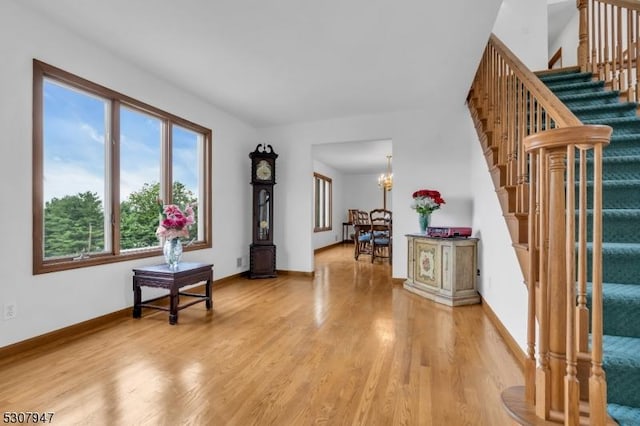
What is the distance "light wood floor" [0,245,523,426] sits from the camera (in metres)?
1.62

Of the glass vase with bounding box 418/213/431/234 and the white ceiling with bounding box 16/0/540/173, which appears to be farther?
the glass vase with bounding box 418/213/431/234

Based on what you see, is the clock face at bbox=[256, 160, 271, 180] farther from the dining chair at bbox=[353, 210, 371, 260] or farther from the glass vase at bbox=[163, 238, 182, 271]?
the dining chair at bbox=[353, 210, 371, 260]

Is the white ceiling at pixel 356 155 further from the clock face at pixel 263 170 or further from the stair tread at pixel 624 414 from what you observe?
the stair tread at pixel 624 414

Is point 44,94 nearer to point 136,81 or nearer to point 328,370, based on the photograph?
point 136,81

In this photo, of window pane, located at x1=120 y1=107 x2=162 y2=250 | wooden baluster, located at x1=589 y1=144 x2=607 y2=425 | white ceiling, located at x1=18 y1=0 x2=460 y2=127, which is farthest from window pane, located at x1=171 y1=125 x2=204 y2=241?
wooden baluster, located at x1=589 y1=144 x2=607 y2=425

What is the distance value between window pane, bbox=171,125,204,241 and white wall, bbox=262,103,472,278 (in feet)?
5.12

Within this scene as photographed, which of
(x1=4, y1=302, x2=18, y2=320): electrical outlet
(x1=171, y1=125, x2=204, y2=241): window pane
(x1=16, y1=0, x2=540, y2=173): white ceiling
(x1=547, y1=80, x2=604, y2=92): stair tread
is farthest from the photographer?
(x1=171, y1=125, x2=204, y2=241): window pane

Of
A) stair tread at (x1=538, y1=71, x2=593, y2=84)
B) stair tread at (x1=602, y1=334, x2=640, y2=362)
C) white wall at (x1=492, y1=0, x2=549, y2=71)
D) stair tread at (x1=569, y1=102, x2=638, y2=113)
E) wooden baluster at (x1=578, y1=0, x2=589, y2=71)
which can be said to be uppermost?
white wall at (x1=492, y1=0, x2=549, y2=71)

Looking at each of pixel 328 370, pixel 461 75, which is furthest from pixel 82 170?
pixel 461 75

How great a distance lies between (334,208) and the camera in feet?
33.6

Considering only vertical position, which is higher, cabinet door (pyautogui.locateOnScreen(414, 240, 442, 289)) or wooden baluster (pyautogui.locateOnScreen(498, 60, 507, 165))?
wooden baluster (pyautogui.locateOnScreen(498, 60, 507, 165))

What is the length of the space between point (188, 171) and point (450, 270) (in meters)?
3.55

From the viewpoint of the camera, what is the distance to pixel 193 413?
63.3 inches

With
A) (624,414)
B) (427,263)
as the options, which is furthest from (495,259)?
(624,414)
